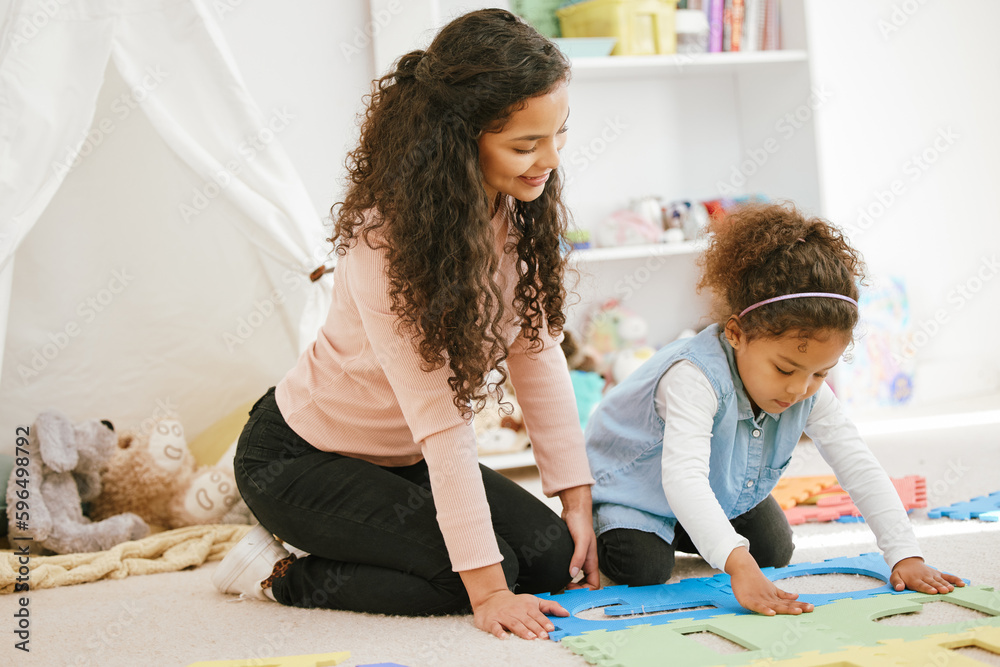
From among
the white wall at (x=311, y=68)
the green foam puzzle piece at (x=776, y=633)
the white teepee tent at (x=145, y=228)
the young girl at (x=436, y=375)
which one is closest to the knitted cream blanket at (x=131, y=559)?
the young girl at (x=436, y=375)

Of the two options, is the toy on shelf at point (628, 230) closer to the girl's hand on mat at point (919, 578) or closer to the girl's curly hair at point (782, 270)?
Answer: the girl's curly hair at point (782, 270)

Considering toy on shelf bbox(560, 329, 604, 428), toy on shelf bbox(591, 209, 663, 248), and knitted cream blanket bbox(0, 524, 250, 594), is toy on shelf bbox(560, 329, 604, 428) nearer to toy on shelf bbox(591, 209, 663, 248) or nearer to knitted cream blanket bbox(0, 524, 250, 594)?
toy on shelf bbox(591, 209, 663, 248)

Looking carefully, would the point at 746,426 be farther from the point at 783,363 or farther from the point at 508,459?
the point at 508,459

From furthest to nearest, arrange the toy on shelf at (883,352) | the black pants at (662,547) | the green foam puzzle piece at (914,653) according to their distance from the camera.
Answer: the toy on shelf at (883,352) → the black pants at (662,547) → the green foam puzzle piece at (914,653)

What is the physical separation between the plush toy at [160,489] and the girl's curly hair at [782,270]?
0.99m

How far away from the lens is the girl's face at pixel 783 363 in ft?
3.29

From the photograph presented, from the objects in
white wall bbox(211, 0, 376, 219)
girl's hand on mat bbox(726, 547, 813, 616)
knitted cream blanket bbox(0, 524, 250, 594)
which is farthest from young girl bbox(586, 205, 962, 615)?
white wall bbox(211, 0, 376, 219)

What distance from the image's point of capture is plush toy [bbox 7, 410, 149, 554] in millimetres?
1427

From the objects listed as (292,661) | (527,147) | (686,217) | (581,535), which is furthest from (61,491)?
(686,217)

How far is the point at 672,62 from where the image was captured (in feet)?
7.14

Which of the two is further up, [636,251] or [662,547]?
[636,251]

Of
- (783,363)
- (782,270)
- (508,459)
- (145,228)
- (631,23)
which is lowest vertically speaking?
(508,459)

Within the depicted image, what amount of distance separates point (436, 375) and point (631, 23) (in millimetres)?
1524

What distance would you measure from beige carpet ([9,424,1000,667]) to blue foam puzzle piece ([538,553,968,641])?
1.1 inches
